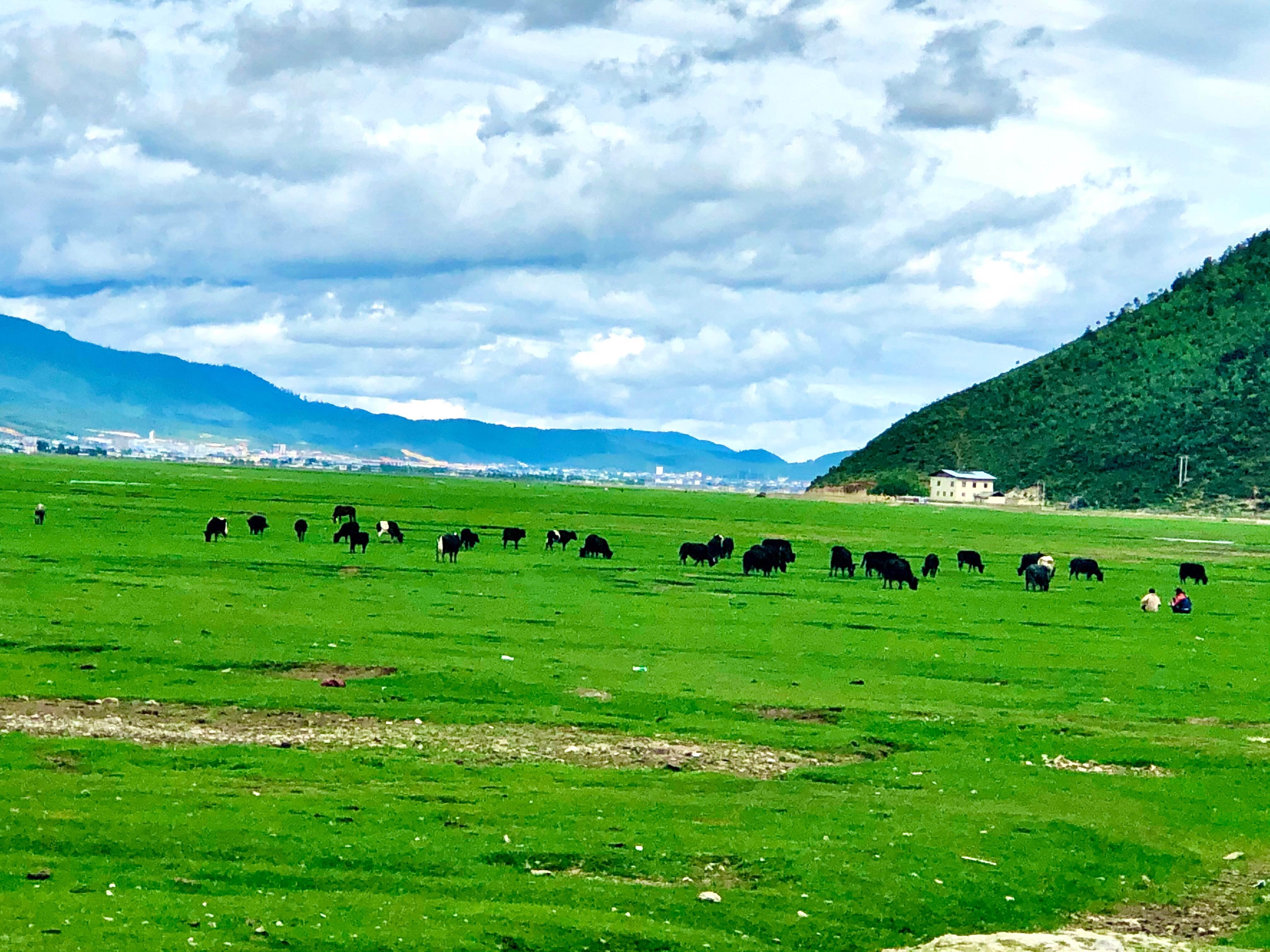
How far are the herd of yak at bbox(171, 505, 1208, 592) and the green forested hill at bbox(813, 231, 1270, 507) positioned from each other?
308 ft

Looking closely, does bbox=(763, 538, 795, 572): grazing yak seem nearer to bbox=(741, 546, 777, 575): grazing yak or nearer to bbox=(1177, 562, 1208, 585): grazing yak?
bbox=(741, 546, 777, 575): grazing yak

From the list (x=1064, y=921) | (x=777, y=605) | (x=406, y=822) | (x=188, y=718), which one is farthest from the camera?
(x=777, y=605)

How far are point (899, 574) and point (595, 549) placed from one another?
13.9 m

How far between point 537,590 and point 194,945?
30567mm

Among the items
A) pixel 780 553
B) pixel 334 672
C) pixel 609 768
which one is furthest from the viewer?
pixel 780 553

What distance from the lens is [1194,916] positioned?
13.6 metres

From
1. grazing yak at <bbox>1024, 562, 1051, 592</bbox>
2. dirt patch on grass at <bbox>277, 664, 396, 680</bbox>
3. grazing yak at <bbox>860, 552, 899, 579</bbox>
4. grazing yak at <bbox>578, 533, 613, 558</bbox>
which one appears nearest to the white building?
grazing yak at <bbox>578, 533, 613, 558</bbox>

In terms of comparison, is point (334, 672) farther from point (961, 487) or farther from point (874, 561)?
point (961, 487)

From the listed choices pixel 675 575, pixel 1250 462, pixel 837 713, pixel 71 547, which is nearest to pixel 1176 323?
pixel 1250 462

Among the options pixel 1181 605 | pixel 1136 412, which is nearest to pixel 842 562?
pixel 1181 605

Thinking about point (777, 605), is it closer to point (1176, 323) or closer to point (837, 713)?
point (837, 713)

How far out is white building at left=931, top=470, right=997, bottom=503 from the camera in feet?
512

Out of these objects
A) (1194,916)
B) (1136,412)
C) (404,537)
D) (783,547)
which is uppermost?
(1136,412)

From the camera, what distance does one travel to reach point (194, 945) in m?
10.6
